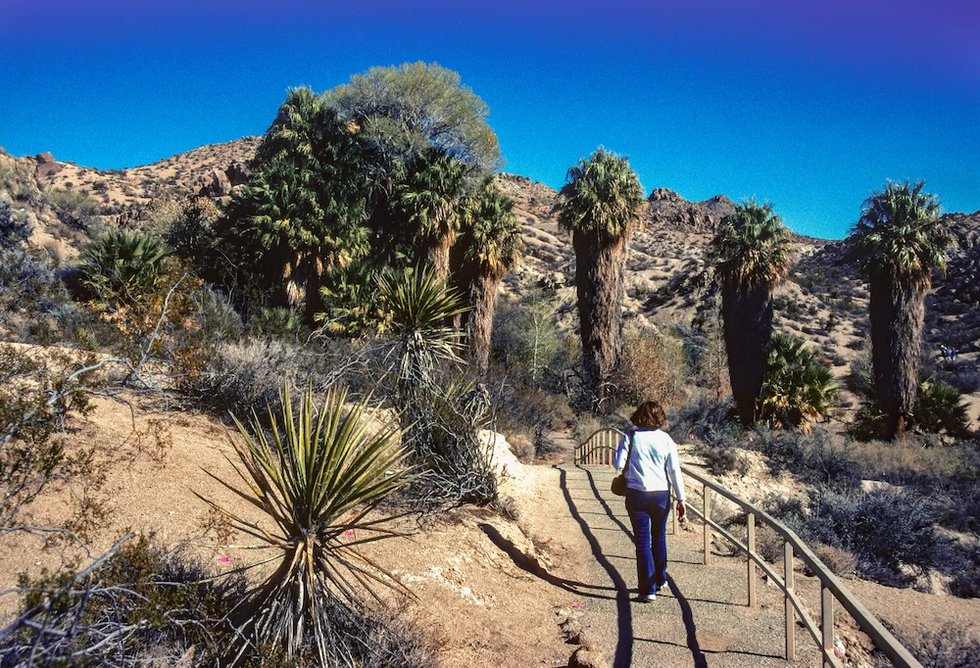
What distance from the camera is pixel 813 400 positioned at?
79.9 ft

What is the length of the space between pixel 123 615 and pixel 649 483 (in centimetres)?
421

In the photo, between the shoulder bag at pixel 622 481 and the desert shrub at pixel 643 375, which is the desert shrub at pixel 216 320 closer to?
the shoulder bag at pixel 622 481

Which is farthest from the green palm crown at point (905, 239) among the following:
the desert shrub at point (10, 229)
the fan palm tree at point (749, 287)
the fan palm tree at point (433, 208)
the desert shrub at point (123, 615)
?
the desert shrub at point (10, 229)

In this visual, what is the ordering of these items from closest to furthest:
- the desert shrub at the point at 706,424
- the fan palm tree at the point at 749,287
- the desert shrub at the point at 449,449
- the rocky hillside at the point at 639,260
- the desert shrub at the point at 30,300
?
1. the desert shrub at the point at 449,449
2. the desert shrub at the point at 30,300
3. the desert shrub at the point at 706,424
4. the fan palm tree at the point at 749,287
5. the rocky hillside at the point at 639,260

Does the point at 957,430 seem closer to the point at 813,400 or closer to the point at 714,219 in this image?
the point at 813,400

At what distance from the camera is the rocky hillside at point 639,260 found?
109 ft

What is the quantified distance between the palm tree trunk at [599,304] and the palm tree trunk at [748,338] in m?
4.04

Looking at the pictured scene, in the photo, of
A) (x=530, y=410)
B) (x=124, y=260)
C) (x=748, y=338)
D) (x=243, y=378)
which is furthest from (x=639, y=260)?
(x=243, y=378)

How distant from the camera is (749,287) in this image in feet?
77.1

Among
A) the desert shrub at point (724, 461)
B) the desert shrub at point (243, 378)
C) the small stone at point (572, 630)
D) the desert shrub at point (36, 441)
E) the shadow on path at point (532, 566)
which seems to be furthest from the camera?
the desert shrub at point (724, 461)

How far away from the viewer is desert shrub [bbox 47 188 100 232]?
31656 millimetres

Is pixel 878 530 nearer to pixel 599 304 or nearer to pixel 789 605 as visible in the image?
pixel 789 605

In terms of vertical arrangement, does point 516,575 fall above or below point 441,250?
below

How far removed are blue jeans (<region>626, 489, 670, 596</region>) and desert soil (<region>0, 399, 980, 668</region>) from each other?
29cm
